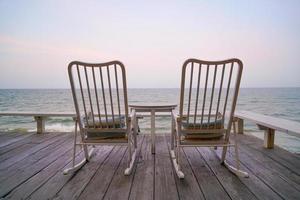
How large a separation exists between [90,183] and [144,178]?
47 centimetres

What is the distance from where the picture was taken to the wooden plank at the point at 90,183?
1.29 meters

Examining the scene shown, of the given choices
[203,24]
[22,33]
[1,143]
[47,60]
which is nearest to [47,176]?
[1,143]

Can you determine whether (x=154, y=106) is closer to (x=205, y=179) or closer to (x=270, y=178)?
(x=205, y=179)

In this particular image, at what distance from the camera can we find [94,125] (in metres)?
1.74

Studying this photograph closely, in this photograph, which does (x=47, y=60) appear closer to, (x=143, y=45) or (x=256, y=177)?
(x=143, y=45)

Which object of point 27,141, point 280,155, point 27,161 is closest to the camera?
point 27,161

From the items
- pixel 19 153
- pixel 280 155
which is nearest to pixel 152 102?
pixel 280 155

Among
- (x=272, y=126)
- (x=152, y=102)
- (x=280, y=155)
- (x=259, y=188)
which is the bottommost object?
(x=280, y=155)

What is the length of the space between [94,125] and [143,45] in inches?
231

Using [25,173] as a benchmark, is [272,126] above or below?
above

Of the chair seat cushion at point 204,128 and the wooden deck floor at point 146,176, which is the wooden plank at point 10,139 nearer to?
the wooden deck floor at point 146,176

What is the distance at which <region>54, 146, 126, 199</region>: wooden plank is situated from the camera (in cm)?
A: 129

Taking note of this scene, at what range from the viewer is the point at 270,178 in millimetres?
1563

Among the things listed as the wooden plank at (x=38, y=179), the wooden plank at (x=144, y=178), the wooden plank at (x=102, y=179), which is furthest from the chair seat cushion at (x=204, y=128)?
the wooden plank at (x=38, y=179)
